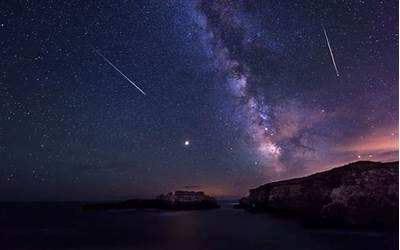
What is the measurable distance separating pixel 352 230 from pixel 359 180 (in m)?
7.41

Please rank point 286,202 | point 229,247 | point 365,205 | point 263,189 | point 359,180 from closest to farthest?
point 229,247 < point 365,205 < point 359,180 < point 286,202 < point 263,189

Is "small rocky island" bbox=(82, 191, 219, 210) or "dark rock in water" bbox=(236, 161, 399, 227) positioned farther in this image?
"small rocky island" bbox=(82, 191, 219, 210)

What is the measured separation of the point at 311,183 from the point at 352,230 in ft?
64.6

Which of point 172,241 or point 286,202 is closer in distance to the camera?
point 172,241

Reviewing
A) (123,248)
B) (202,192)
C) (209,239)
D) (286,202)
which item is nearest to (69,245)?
(123,248)

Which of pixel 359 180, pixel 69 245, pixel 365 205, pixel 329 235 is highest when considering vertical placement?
pixel 359 180

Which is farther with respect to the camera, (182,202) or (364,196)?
(182,202)

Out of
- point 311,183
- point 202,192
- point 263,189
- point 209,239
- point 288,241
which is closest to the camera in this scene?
point 288,241

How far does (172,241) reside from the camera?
71.1 feet

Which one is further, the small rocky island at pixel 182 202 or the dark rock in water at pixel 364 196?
the small rocky island at pixel 182 202

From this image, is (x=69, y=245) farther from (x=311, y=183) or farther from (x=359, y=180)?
(x=311, y=183)

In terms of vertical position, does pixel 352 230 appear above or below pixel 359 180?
below

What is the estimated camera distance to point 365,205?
27703 millimetres

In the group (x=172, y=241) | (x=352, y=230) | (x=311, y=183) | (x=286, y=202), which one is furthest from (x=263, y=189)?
(x=172, y=241)
